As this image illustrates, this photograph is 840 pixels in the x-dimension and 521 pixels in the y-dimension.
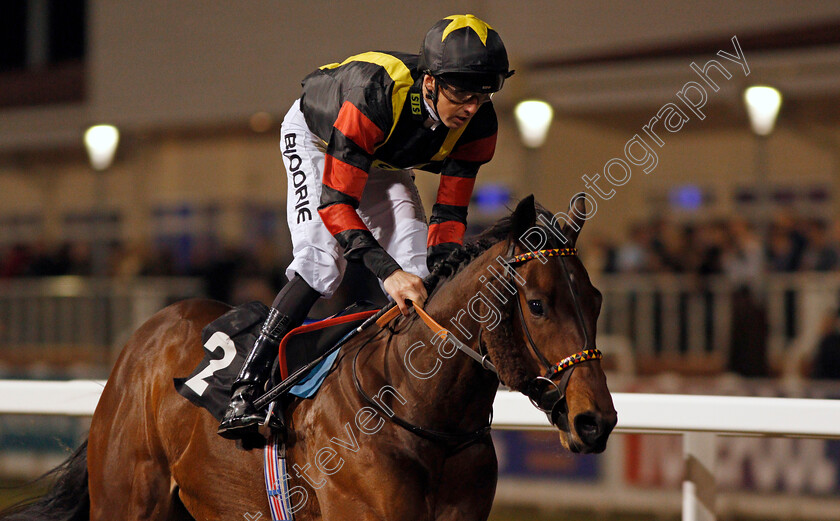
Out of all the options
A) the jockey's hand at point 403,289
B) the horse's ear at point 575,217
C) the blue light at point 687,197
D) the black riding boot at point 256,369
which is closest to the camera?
the horse's ear at point 575,217

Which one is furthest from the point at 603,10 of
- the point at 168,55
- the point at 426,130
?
the point at 426,130

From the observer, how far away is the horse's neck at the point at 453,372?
250 centimetres

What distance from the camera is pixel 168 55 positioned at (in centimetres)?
1285

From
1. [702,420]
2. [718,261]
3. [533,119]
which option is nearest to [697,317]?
[718,261]

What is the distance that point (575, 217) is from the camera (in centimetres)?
247

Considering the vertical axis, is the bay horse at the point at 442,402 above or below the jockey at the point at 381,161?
below

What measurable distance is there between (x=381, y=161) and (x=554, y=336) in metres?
0.93

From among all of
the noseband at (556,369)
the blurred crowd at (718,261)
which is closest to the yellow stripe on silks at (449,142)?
the noseband at (556,369)

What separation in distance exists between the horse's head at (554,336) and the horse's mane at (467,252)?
12cm

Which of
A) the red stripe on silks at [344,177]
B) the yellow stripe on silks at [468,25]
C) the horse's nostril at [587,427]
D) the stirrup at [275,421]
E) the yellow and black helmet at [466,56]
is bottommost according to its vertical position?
the stirrup at [275,421]

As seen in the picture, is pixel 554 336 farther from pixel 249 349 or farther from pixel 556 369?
pixel 249 349

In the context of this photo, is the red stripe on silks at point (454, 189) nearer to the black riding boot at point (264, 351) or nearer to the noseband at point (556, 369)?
the black riding boot at point (264, 351)

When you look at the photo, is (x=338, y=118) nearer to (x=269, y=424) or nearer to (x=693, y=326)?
(x=269, y=424)

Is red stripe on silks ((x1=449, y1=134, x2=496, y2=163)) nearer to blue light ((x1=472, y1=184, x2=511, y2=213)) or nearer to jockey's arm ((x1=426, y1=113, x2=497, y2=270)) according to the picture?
jockey's arm ((x1=426, y1=113, x2=497, y2=270))
